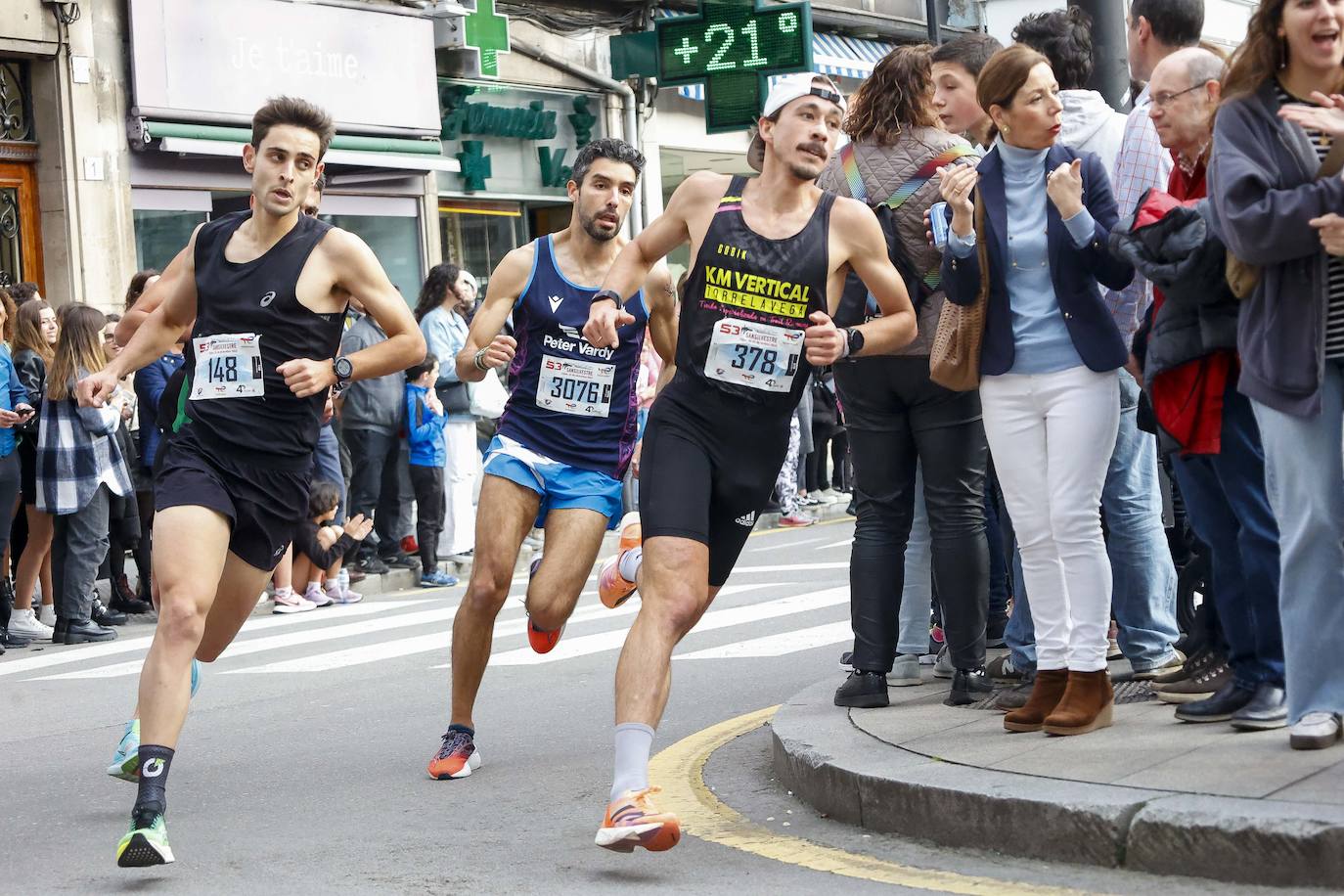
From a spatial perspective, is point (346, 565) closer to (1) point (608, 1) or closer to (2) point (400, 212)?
(2) point (400, 212)

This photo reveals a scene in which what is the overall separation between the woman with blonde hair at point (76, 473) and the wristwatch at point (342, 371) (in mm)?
6084

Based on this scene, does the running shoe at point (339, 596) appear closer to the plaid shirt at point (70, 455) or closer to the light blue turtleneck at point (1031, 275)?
the plaid shirt at point (70, 455)

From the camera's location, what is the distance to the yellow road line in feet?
16.0

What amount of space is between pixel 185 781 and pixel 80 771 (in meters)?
0.55

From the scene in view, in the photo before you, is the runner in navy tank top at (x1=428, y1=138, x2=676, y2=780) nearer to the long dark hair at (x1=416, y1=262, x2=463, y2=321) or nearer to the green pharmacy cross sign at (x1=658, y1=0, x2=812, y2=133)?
the long dark hair at (x1=416, y1=262, x2=463, y2=321)

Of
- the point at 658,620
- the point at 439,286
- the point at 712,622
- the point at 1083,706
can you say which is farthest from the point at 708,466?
the point at 439,286

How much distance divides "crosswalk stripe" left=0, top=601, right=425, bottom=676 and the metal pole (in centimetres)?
641

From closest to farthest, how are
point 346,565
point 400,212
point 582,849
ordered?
point 582,849 < point 346,565 < point 400,212

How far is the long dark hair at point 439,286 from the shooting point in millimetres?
14469

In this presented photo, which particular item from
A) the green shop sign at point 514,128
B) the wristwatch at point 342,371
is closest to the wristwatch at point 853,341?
the wristwatch at point 342,371

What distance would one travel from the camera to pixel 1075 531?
6.00 m

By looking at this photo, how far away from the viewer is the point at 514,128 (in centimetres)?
2277

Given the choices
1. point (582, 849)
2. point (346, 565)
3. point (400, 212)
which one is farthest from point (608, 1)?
point (582, 849)

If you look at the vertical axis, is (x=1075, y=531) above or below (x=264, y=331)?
below
